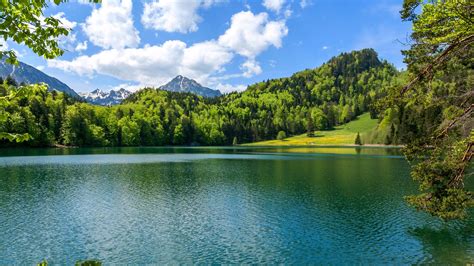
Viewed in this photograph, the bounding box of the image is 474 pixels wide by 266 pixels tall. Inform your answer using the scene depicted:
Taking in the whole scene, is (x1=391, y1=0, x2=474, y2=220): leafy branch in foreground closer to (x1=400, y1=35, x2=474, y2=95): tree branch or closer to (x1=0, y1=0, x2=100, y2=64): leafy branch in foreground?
(x1=400, y1=35, x2=474, y2=95): tree branch

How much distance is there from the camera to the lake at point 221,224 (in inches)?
1055

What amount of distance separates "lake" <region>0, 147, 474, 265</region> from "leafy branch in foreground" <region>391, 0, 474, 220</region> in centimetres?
674

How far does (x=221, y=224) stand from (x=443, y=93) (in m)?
23.6

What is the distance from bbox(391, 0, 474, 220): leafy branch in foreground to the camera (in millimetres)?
16547

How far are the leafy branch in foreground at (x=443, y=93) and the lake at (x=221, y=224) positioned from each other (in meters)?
6.74

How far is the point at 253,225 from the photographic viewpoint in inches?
1380

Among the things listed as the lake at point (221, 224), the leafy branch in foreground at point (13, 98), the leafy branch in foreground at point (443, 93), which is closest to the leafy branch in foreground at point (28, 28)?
the leafy branch in foreground at point (13, 98)

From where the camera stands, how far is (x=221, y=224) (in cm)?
3556

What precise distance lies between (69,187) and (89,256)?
3359 cm

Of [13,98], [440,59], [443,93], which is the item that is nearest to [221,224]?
[443,93]

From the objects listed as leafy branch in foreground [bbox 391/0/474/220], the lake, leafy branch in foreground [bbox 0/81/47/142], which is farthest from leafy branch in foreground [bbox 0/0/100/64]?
the lake

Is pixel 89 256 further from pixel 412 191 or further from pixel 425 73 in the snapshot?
pixel 412 191

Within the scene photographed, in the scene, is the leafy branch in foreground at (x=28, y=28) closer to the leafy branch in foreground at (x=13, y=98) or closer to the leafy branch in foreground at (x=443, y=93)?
the leafy branch in foreground at (x=13, y=98)

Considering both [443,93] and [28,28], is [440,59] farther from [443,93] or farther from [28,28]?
[28,28]
